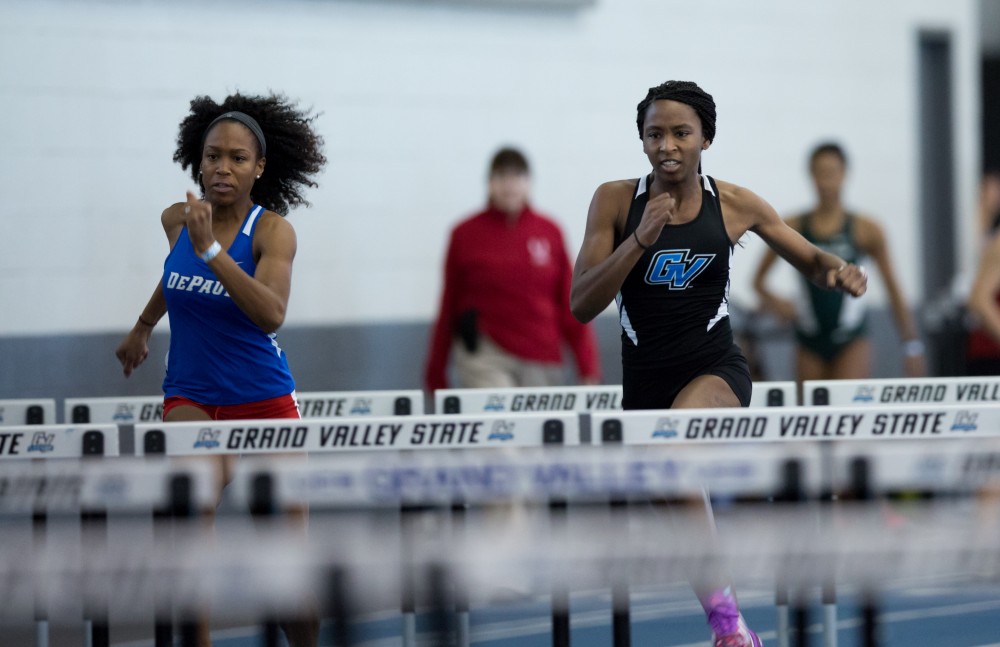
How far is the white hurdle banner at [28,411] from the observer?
5.99m

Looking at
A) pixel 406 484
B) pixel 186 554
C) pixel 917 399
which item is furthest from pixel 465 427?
pixel 917 399

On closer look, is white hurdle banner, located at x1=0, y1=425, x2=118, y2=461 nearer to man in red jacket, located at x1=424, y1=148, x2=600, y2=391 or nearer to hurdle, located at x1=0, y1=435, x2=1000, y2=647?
hurdle, located at x1=0, y1=435, x2=1000, y2=647

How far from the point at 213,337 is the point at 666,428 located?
5.11 ft

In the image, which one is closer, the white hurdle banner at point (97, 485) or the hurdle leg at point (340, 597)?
the hurdle leg at point (340, 597)

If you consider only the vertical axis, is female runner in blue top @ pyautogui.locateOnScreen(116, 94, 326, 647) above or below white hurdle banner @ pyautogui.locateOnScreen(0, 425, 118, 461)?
above

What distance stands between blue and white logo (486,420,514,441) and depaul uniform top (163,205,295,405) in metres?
0.92

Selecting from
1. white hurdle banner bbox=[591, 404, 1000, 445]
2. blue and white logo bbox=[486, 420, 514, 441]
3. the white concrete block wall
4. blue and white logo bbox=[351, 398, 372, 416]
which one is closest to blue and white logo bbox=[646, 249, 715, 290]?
white hurdle banner bbox=[591, 404, 1000, 445]

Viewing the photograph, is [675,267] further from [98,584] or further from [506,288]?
[506,288]

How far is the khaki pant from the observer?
8484mm

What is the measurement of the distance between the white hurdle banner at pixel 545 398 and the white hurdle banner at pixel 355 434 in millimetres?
1206

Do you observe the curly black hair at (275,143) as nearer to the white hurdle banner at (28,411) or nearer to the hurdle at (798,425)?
the white hurdle banner at (28,411)

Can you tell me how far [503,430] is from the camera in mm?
4711

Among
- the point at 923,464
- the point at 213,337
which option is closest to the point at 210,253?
the point at 213,337

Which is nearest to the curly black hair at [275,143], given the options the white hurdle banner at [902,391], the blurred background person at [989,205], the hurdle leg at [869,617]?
the white hurdle banner at [902,391]
